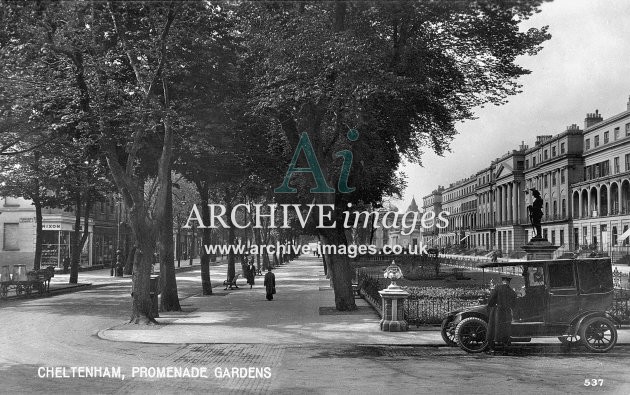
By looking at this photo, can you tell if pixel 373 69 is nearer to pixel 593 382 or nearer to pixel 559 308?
pixel 559 308

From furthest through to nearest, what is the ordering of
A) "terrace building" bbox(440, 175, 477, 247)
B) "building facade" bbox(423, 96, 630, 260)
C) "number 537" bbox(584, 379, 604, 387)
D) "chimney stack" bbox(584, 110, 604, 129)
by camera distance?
1. "terrace building" bbox(440, 175, 477, 247)
2. "chimney stack" bbox(584, 110, 604, 129)
3. "building facade" bbox(423, 96, 630, 260)
4. "number 537" bbox(584, 379, 604, 387)

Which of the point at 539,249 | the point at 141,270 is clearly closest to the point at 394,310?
the point at 141,270

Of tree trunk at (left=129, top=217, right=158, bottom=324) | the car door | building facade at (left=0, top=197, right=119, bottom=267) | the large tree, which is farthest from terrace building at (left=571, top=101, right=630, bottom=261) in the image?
building facade at (left=0, top=197, right=119, bottom=267)

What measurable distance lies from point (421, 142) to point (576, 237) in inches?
2087

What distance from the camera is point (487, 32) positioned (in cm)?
1936

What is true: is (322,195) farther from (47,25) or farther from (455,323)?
(47,25)

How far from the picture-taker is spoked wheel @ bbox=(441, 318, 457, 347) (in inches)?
560

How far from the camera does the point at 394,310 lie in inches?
658

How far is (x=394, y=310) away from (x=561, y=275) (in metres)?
4.71

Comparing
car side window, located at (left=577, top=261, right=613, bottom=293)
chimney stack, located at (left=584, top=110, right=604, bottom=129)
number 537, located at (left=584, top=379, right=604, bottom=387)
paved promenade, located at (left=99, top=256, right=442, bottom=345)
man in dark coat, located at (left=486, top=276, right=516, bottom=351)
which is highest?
chimney stack, located at (left=584, top=110, right=604, bottom=129)

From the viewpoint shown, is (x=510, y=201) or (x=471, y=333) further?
(x=510, y=201)

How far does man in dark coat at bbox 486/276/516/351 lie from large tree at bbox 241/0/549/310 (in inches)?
245

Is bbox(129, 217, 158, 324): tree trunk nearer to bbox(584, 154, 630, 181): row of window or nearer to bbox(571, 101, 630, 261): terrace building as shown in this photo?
bbox(571, 101, 630, 261): terrace building

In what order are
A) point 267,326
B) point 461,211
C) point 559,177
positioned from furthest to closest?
1. point 461,211
2. point 559,177
3. point 267,326
